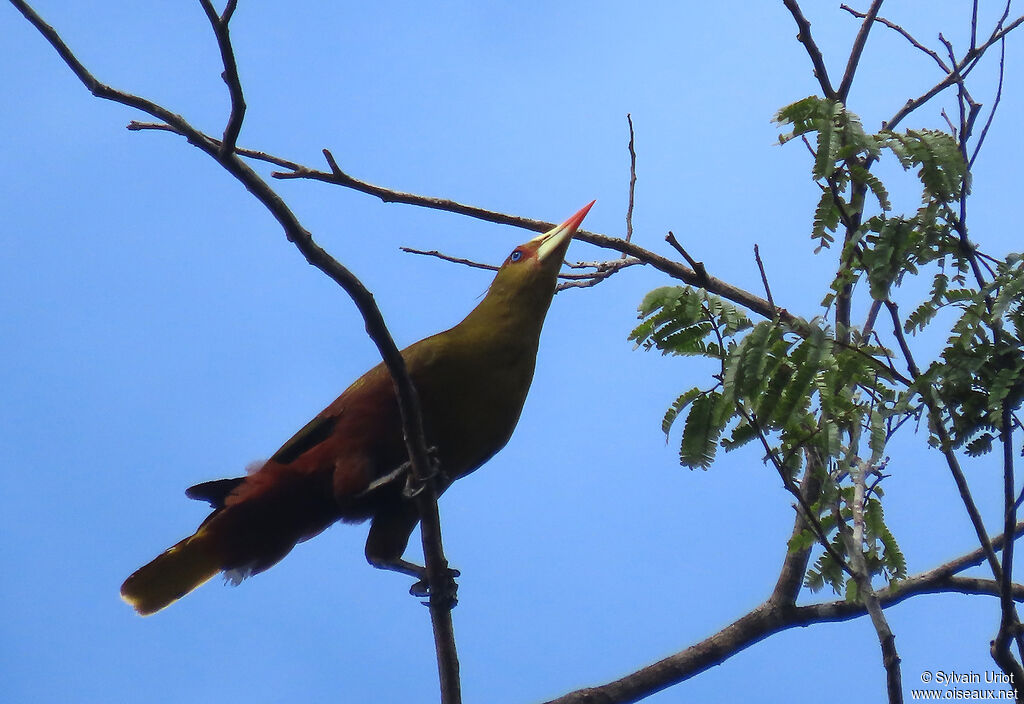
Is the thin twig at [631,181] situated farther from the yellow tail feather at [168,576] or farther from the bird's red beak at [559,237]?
the yellow tail feather at [168,576]

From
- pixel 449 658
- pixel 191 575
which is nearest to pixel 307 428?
pixel 191 575

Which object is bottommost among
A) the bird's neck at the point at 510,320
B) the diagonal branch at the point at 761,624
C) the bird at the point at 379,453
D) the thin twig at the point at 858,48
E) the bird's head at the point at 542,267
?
the diagonal branch at the point at 761,624

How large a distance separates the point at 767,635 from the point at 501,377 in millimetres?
1472

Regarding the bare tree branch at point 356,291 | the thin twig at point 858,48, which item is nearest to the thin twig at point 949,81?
the thin twig at point 858,48

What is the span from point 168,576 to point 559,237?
2176mm

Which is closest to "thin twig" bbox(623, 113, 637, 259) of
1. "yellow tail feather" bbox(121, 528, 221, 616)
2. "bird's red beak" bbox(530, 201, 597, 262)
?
"bird's red beak" bbox(530, 201, 597, 262)

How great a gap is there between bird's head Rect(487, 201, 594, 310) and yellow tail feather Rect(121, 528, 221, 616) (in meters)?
1.68

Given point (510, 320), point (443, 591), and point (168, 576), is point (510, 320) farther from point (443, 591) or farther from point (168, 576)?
point (168, 576)

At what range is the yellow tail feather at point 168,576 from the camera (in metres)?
4.26

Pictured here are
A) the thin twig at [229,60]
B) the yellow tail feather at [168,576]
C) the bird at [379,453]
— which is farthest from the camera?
the yellow tail feather at [168,576]

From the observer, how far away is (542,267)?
14.4ft

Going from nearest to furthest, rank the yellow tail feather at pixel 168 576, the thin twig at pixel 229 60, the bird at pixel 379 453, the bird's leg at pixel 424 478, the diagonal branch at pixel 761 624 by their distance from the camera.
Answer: the thin twig at pixel 229 60, the bird's leg at pixel 424 478, the diagonal branch at pixel 761 624, the bird at pixel 379 453, the yellow tail feather at pixel 168 576

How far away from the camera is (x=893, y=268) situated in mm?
2840

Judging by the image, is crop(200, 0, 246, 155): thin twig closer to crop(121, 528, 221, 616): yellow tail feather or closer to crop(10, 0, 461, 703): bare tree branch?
crop(10, 0, 461, 703): bare tree branch
